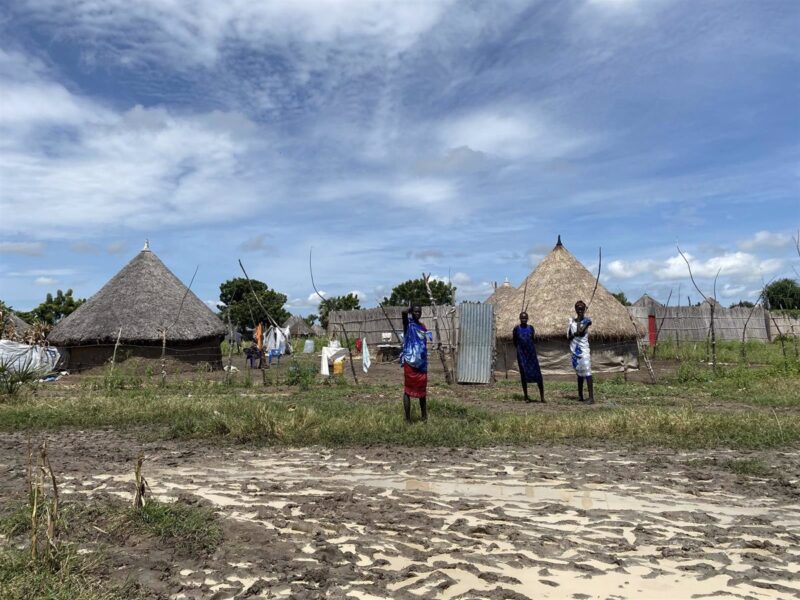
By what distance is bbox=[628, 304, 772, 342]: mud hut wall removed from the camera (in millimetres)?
24547

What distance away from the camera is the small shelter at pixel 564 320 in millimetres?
16609

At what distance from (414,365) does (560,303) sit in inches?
388

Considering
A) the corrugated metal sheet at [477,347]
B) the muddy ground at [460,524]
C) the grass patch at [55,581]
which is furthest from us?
the corrugated metal sheet at [477,347]

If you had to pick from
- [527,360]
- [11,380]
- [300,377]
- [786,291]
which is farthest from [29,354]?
[786,291]

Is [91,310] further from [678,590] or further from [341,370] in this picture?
[678,590]

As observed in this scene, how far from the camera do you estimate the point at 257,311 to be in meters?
40.7

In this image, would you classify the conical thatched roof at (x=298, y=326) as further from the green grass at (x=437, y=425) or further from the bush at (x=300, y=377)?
the green grass at (x=437, y=425)

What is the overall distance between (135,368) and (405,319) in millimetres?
11192

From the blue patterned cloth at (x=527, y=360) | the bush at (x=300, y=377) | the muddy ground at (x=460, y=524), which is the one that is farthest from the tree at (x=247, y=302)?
the muddy ground at (x=460, y=524)

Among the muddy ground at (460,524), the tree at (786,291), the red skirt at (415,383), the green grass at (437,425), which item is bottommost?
the muddy ground at (460,524)

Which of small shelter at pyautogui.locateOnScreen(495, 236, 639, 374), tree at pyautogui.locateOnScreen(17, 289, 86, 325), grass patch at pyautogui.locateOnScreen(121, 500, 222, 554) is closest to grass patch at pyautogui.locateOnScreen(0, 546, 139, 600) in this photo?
grass patch at pyautogui.locateOnScreen(121, 500, 222, 554)

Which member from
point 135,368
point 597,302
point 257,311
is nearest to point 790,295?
point 597,302

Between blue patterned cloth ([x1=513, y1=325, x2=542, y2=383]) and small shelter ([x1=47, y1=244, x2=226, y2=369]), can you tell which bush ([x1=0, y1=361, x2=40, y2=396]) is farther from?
blue patterned cloth ([x1=513, y1=325, x2=542, y2=383])

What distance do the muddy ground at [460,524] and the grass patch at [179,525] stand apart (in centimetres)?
7
